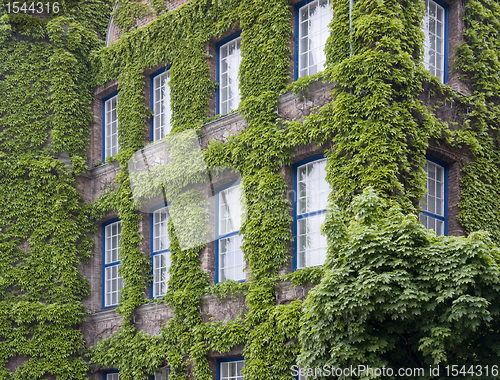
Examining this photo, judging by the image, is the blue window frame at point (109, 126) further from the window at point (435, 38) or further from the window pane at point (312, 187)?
the window at point (435, 38)

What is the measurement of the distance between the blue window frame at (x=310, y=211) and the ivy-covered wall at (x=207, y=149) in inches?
11.1

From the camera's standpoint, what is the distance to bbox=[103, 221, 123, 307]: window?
660 inches

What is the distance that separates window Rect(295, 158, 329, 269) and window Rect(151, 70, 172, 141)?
482 cm

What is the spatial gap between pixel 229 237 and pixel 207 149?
1.95 m

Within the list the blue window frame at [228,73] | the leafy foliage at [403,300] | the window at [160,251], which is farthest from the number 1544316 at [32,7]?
the leafy foliage at [403,300]

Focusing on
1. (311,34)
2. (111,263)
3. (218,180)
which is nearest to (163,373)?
(111,263)

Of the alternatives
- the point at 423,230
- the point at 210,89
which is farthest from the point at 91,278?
the point at 423,230

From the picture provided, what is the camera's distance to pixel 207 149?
1437cm

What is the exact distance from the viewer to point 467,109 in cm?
1295

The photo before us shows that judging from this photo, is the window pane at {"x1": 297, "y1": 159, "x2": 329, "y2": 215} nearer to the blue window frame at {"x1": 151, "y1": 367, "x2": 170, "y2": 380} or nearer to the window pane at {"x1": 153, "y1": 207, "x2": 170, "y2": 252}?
the window pane at {"x1": 153, "y1": 207, "x2": 170, "y2": 252}

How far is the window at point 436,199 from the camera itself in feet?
40.0

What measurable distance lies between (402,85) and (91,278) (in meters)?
9.50

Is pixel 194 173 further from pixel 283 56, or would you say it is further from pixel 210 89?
pixel 283 56

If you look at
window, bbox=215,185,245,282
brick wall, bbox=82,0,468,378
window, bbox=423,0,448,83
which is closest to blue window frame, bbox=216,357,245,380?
brick wall, bbox=82,0,468,378
